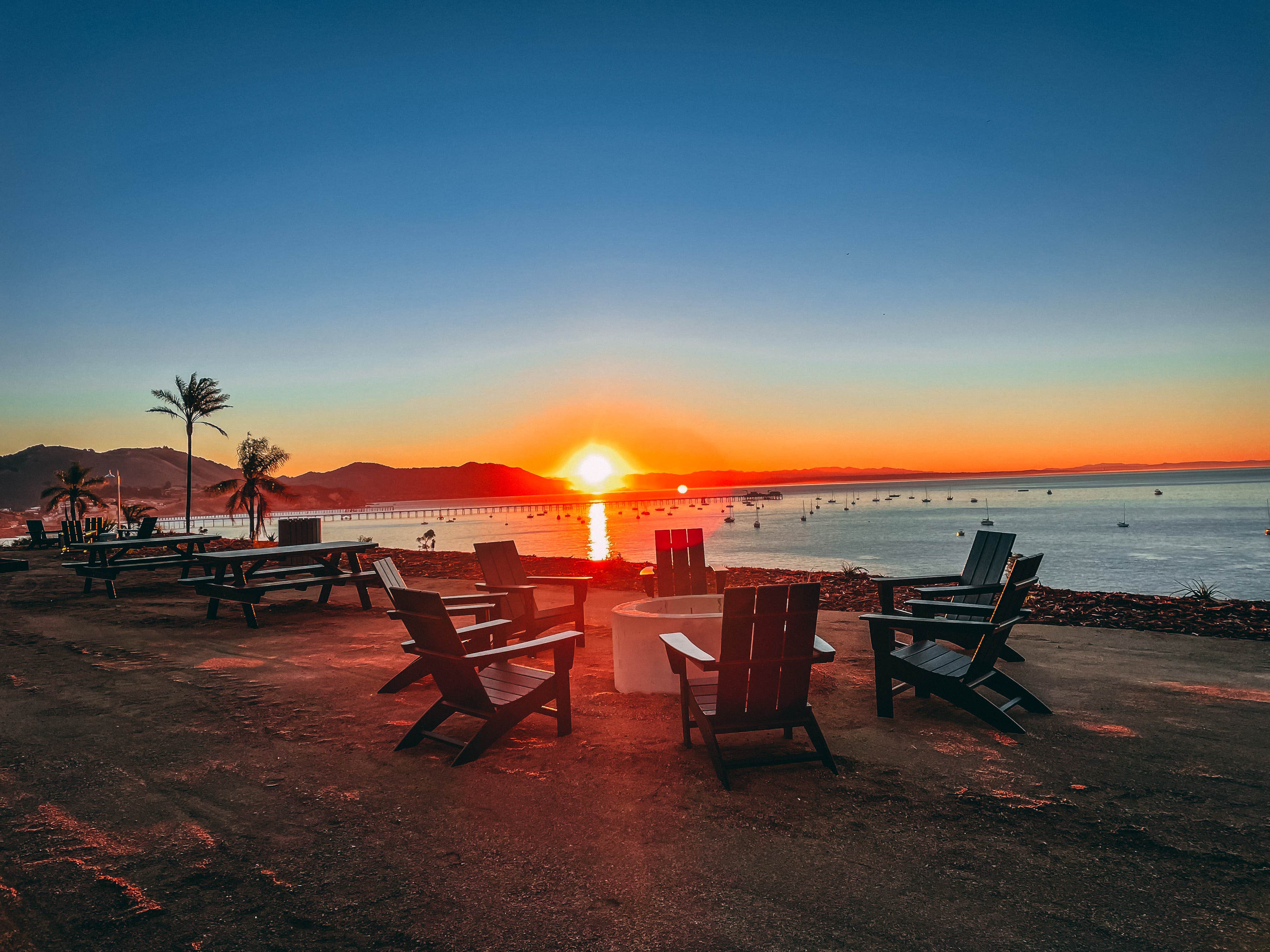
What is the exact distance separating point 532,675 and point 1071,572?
3046 cm

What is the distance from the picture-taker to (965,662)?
4.45 m

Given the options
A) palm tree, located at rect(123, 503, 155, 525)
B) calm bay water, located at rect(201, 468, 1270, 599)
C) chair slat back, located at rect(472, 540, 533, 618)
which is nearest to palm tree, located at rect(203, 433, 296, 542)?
palm tree, located at rect(123, 503, 155, 525)

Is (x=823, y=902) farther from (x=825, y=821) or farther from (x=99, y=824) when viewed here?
(x=99, y=824)

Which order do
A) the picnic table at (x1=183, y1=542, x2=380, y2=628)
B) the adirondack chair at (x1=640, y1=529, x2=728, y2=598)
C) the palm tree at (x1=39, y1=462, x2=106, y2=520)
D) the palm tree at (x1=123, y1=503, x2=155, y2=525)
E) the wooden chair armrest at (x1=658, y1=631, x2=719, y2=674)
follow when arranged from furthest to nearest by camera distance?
1. the palm tree at (x1=39, y1=462, x2=106, y2=520)
2. the palm tree at (x1=123, y1=503, x2=155, y2=525)
3. the picnic table at (x1=183, y1=542, x2=380, y2=628)
4. the adirondack chair at (x1=640, y1=529, x2=728, y2=598)
5. the wooden chair armrest at (x1=658, y1=631, x2=719, y2=674)

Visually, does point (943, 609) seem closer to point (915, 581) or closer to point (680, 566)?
point (915, 581)

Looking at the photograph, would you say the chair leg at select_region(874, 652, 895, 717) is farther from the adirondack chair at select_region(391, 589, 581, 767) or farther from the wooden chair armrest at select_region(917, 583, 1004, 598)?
the adirondack chair at select_region(391, 589, 581, 767)

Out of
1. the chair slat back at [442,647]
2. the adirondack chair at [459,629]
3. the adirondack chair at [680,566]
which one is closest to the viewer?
the chair slat back at [442,647]

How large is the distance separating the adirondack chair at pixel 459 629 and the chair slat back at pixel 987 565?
3.57 m

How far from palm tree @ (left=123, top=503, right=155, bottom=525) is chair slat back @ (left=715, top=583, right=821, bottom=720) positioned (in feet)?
82.3

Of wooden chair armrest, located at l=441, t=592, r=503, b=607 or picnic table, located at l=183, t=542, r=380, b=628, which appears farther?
picnic table, located at l=183, t=542, r=380, b=628

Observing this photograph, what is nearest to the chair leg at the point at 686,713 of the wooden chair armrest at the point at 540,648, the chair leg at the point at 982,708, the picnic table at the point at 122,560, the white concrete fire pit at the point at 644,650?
the wooden chair armrest at the point at 540,648

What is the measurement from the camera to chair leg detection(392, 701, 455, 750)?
13.4ft

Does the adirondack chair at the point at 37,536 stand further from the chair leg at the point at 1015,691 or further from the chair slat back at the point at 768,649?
the chair leg at the point at 1015,691

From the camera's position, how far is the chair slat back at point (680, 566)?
21.2 ft
